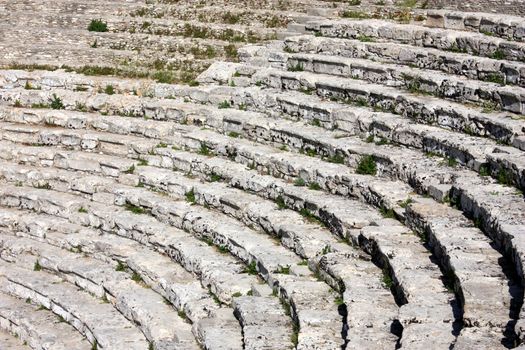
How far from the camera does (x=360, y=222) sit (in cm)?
970

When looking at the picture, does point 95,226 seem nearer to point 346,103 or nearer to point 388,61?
point 346,103

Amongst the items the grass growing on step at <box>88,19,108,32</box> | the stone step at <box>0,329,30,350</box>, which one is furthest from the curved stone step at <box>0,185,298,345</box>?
the grass growing on step at <box>88,19,108,32</box>

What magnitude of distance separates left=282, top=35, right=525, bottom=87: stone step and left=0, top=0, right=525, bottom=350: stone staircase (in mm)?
32

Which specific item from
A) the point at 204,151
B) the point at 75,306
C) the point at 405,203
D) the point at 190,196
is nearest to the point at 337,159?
the point at 405,203

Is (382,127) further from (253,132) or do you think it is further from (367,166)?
(253,132)

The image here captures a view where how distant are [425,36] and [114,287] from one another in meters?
5.76

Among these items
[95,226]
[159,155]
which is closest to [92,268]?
[95,226]

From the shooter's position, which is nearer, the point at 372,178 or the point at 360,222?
the point at 360,222

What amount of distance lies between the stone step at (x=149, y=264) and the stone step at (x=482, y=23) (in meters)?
5.61

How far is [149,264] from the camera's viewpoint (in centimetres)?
1101

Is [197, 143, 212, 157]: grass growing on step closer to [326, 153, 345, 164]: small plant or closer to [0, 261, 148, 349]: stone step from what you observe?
[326, 153, 345, 164]: small plant

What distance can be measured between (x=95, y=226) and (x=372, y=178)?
4070 millimetres

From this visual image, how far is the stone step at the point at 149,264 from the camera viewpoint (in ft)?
29.3

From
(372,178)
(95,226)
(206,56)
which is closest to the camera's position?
(372,178)
